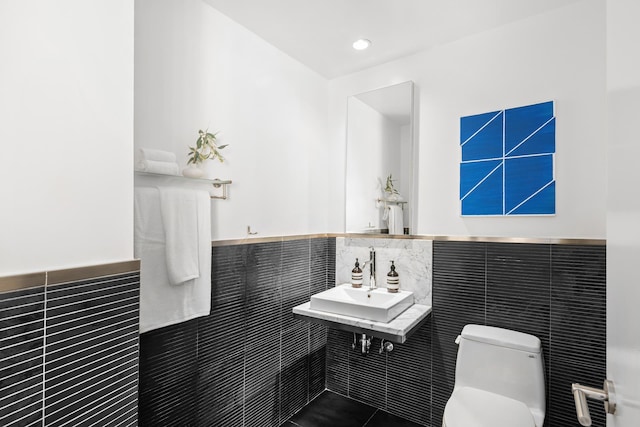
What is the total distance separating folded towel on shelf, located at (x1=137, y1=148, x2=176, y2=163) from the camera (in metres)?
1.49

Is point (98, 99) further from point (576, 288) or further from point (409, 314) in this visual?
point (576, 288)

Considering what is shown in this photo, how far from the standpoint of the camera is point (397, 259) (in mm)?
2434

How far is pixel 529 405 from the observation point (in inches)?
68.2

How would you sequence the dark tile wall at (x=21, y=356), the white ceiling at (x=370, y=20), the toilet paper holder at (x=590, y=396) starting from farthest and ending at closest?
1. the white ceiling at (x=370, y=20)
2. the dark tile wall at (x=21, y=356)
3. the toilet paper holder at (x=590, y=396)

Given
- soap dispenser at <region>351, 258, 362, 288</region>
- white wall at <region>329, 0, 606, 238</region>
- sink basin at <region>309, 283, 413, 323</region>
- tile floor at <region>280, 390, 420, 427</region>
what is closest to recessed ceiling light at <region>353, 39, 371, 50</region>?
white wall at <region>329, 0, 606, 238</region>

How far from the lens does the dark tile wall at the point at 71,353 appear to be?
0.88 metres

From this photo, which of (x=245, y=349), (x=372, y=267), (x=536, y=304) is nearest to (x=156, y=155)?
(x=245, y=349)

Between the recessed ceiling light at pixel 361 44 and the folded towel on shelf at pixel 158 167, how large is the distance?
1470 millimetres

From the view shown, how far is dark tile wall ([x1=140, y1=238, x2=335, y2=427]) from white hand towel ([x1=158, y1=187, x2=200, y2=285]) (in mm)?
226

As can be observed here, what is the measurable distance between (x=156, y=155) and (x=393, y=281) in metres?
1.72

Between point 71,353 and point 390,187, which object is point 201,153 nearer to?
point 71,353

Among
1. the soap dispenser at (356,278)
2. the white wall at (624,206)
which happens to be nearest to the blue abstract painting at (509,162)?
the soap dispenser at (356,278)

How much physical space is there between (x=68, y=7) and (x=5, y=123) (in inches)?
16.1

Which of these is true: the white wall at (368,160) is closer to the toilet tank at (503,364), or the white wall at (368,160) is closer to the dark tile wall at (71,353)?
the toilet tank at (503,364)
